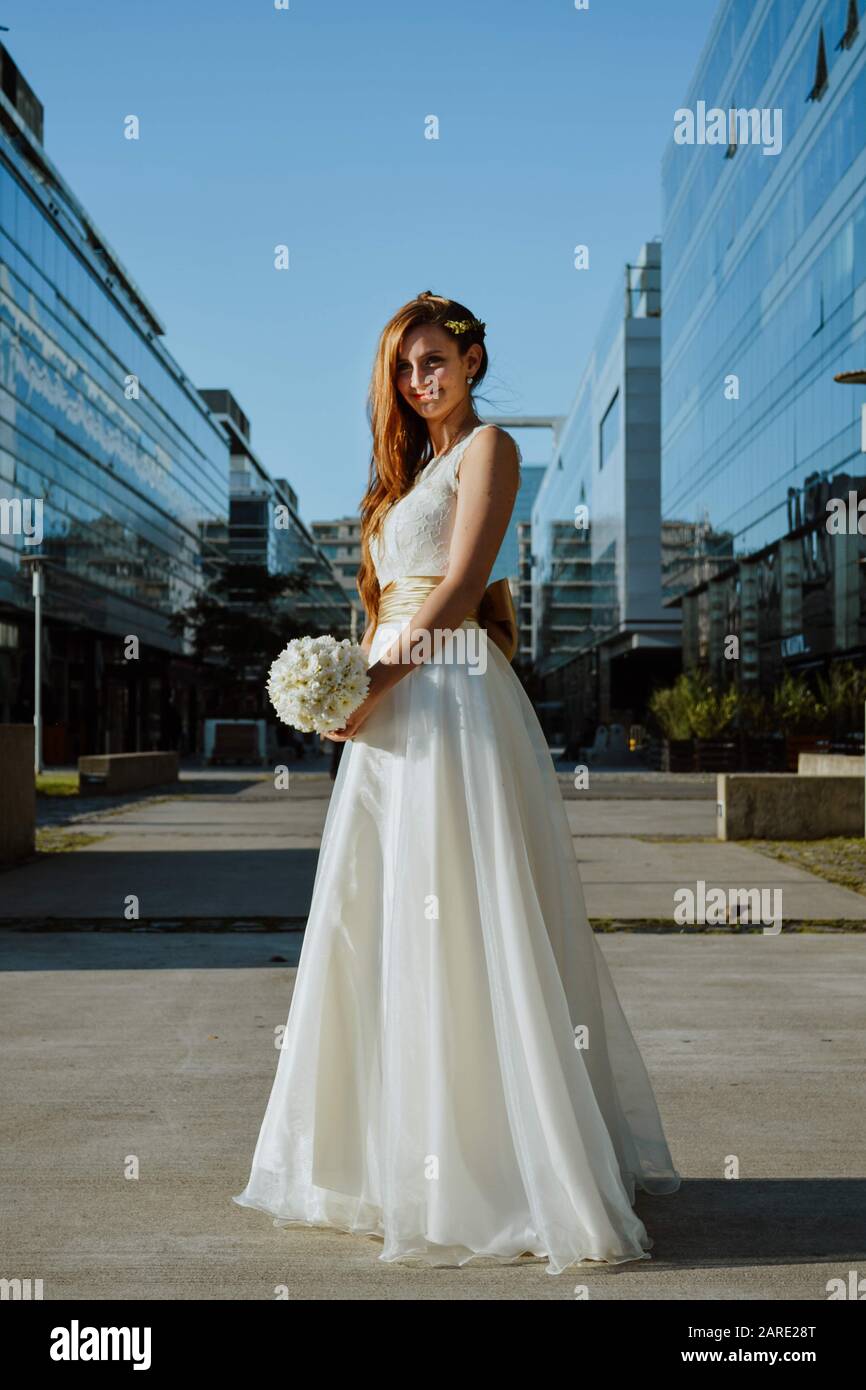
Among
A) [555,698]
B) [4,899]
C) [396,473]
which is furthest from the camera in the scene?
[555,698]

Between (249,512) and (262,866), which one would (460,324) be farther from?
(249,512)

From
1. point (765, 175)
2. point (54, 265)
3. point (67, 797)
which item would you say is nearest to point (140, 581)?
point (54, 265)

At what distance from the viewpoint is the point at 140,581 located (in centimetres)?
5628

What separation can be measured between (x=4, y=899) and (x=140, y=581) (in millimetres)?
46789

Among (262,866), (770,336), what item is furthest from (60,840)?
(770,336)

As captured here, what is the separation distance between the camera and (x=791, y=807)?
51.1ft

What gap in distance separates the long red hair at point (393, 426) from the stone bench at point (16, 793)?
938cm

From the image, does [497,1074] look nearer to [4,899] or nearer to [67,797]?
[4,899]

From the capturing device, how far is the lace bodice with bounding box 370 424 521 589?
3520 mm

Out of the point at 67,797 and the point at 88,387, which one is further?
the point at 88,387

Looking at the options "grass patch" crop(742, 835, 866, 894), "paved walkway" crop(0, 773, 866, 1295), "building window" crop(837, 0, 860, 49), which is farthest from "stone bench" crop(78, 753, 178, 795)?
"building window" crop(837, 0, 860, 49)

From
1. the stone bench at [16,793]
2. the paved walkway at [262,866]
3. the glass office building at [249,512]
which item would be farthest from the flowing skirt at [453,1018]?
the glass office building at [249,512]

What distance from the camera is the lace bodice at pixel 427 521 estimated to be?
3.52 m

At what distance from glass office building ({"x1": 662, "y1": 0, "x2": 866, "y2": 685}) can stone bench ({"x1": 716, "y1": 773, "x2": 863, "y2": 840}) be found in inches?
788
